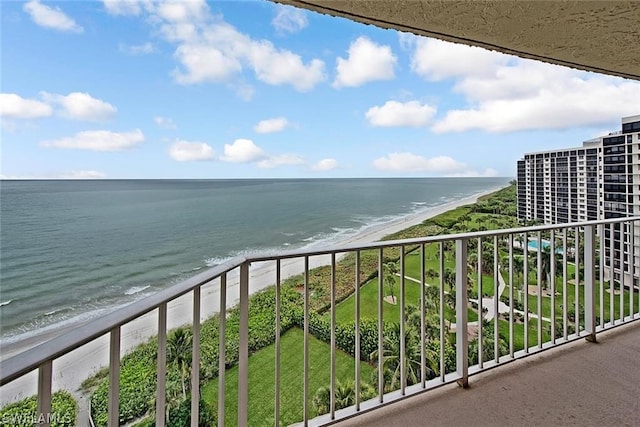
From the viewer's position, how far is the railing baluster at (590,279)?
236cm

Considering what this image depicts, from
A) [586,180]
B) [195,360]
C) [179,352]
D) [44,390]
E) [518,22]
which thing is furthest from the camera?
[586,180]

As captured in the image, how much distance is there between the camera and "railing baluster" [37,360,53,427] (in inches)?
22.0

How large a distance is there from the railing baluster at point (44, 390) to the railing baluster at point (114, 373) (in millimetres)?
162

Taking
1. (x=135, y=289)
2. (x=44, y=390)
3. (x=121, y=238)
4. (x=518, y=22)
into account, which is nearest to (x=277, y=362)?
(x=44, y=390)

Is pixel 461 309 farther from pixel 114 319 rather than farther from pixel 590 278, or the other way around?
pixel 114 319

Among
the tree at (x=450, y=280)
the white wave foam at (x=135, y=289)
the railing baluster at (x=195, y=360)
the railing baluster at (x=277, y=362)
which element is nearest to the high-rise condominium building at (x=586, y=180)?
the tree at (x=450, y=280)

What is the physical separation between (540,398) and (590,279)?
114cm

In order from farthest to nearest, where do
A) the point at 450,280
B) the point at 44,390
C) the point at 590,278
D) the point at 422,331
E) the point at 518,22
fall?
the point at 450,280
the point at 590,278
the point at 422,331
the point at 518,22
the point at 44,390

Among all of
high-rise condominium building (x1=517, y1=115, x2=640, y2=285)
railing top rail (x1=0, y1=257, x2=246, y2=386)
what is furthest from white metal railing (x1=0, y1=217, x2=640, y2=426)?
high-rise condominium building (x1=517, y1=115, x2=640, y2=285)

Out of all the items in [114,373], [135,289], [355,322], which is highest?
[114,373]

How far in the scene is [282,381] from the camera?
640 centimetres

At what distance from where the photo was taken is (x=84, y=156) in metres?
18.4

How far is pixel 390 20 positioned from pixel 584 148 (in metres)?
7.46

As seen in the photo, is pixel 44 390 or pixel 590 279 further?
pixel 590 279
